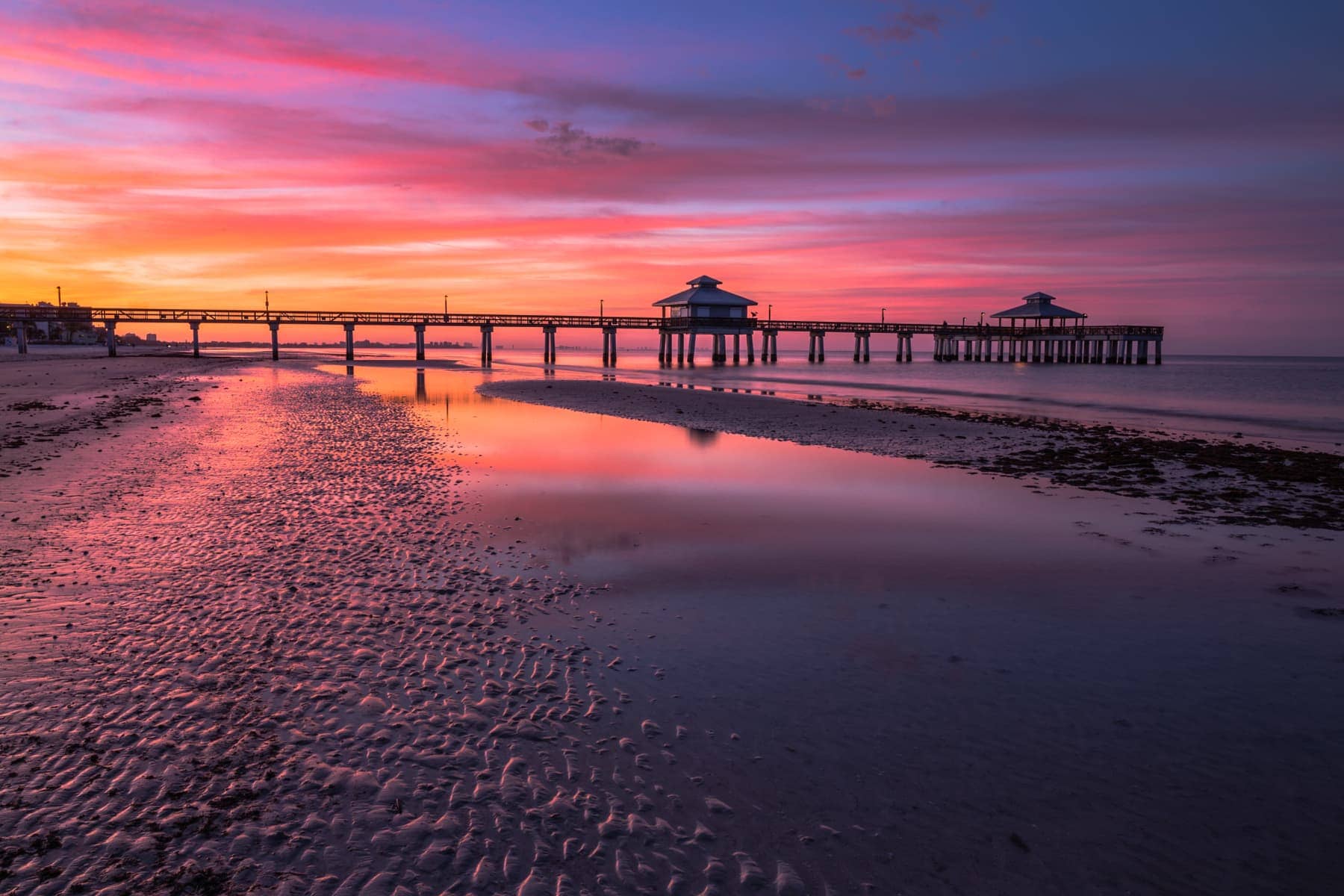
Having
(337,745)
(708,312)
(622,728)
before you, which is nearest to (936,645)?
(622,728)

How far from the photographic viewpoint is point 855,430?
2333 cm

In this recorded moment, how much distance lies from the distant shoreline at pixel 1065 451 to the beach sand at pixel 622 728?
176 inches

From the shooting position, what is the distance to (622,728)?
4.90 meters

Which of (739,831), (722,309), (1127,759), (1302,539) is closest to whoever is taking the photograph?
(739,831)

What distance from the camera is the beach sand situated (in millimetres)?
3611

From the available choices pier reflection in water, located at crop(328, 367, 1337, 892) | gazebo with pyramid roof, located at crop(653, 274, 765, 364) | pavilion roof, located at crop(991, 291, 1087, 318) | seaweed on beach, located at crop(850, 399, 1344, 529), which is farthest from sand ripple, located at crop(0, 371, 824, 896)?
pavilion roof, located at crop(991, 291, 1087, 318)

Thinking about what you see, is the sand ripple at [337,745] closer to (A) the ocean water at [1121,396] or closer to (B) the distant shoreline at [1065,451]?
(B) the distant shoreline at [1065,451]

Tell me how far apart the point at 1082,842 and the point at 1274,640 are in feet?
14.6

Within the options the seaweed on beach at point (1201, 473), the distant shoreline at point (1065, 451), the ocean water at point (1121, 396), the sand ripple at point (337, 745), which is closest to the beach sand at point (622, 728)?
the sand ripple at point (337, 745)

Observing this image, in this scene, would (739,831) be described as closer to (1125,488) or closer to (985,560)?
A: (985,560)

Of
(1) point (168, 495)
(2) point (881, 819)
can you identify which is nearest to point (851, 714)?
(2) point (881, 819)

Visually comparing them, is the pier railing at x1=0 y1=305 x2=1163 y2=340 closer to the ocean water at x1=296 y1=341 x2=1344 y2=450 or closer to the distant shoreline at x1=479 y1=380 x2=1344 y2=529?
the ocean water at x1=296 y1=341 x2=1344 y2=450

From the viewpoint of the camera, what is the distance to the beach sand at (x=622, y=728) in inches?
142

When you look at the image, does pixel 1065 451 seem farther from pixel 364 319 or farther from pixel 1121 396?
pixel 364 319
